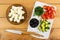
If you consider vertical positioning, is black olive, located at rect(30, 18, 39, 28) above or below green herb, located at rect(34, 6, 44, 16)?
below

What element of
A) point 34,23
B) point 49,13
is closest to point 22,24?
point 34,23

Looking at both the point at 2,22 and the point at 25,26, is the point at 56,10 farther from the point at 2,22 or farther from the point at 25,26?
the point at 2,22

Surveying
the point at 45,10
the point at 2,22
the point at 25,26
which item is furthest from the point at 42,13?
the point at 2,22

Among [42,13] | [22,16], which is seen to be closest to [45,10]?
[42,13]

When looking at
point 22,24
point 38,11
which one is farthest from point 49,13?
point 22,24

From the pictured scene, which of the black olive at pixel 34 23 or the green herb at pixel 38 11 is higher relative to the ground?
the green herb at pixel 38 11

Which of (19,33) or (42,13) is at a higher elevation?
(42,13)

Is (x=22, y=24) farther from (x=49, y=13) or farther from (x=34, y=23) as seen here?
(x=49, y=13)

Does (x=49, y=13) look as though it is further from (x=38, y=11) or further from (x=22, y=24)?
(x=22, y=24)

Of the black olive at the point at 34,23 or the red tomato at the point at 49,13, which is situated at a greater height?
the red tomato at the point at 49,13

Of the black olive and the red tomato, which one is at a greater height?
the red tomato
